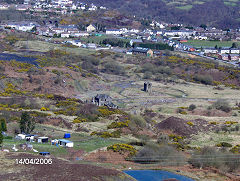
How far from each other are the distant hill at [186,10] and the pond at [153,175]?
116 meters

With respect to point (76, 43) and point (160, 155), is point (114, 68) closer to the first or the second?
point (76, 43)

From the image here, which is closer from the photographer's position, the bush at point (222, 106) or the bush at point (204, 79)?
the bush at point (222, 106)

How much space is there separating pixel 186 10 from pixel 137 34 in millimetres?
51814

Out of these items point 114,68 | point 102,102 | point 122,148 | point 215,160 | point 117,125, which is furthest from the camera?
point 114,68

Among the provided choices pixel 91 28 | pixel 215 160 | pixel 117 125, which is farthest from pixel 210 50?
pixel 215 160

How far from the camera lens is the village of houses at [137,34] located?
3342 inches

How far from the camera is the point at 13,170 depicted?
2023cm

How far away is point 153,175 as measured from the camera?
23.5 meters

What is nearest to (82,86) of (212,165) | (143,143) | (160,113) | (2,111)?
(160,113)

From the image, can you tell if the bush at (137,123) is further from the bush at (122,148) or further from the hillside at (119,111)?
the bush at (122,148)

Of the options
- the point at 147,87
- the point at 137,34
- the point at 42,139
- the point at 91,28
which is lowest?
the point at 147,87

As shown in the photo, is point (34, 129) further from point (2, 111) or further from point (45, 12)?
point (45, 12)

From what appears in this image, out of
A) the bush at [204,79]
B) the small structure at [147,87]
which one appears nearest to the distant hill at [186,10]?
the bush at [204,79]

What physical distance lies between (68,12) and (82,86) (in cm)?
7002
